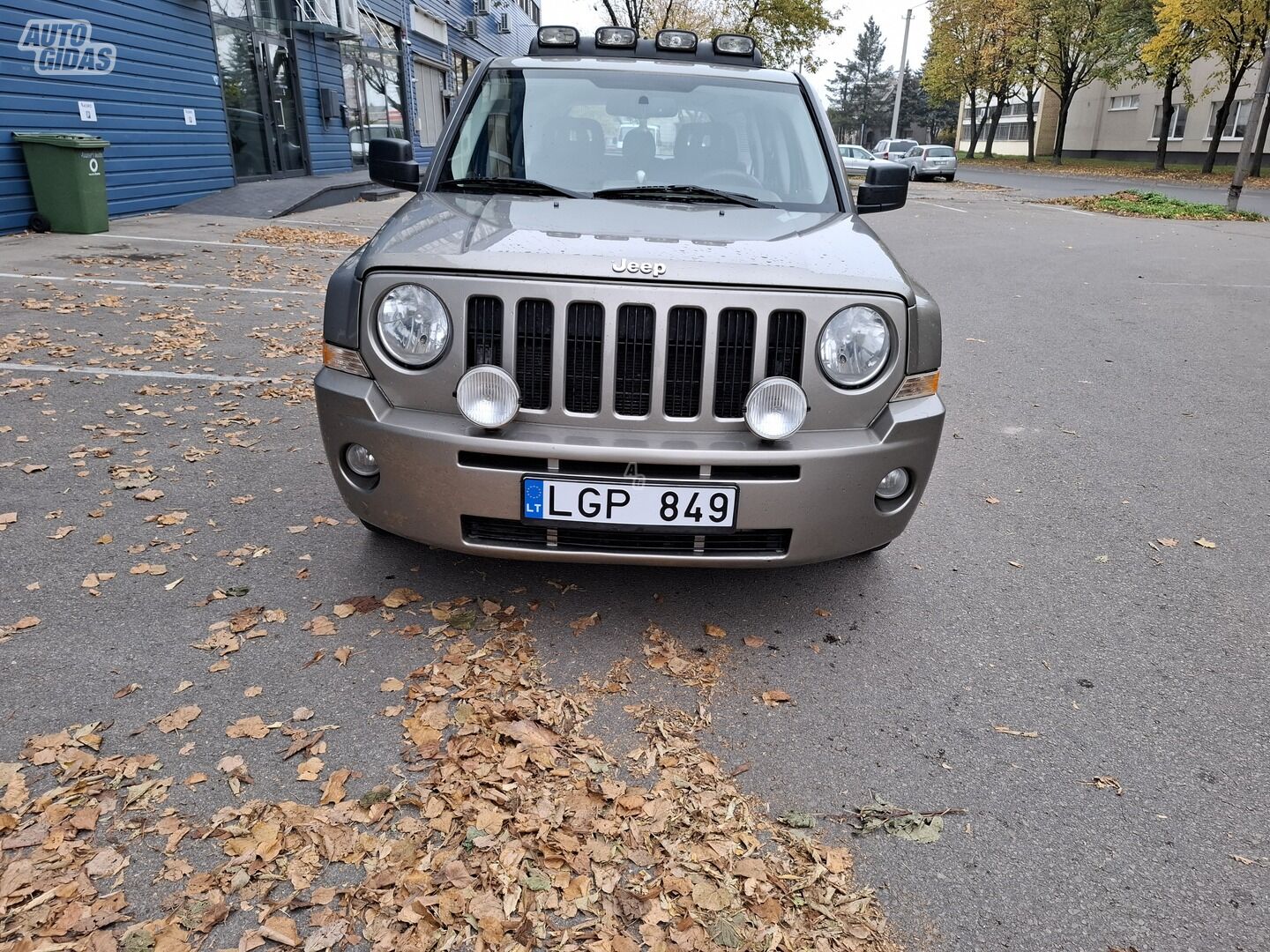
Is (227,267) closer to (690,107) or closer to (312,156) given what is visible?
(690,107)

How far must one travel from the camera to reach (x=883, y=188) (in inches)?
166

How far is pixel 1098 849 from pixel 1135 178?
129 ft

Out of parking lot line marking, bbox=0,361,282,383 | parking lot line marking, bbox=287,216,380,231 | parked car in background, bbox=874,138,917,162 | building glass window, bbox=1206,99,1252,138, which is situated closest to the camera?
parking lot line marking, bbox=0,361,282,383

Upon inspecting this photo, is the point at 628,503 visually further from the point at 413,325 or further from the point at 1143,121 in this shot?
the point at 1143,121

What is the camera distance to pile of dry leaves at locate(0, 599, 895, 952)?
76.9 inches

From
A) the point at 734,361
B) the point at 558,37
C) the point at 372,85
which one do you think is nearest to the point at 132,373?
the point at 558,37

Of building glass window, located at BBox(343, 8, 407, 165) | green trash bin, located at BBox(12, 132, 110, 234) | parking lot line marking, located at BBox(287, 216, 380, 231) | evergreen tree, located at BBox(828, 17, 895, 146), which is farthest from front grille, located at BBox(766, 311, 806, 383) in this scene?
evergreen tree, located at BBox(828, 17, 895, 146)

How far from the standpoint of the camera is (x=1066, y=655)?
3.12 meters

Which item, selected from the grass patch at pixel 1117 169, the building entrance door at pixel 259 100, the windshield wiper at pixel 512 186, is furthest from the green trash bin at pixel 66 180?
the grass patch at pixel 1117 169

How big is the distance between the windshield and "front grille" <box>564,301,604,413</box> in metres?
1.10

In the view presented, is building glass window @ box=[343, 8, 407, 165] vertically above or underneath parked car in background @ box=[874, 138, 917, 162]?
above

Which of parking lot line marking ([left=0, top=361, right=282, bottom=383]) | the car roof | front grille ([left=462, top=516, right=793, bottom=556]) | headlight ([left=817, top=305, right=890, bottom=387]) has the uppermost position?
the car roof

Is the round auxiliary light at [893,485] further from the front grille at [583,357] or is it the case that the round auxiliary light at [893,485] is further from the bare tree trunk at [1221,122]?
the bare tree trunk at [1221,122]

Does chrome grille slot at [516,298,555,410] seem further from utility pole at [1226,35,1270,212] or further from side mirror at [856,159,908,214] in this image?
utility pole at [1226,35,1270,212]
